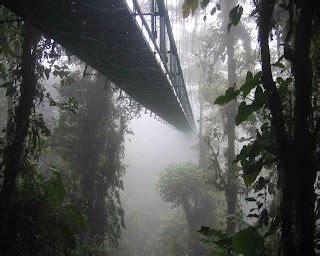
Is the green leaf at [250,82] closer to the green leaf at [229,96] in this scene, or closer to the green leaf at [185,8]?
the green leaf at [229,96]

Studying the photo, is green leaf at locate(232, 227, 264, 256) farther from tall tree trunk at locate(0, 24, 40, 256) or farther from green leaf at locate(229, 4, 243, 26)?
tall tree trunk at locate(0, 24, 40, 256)

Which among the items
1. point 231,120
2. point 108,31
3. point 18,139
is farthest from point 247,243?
point 231,120

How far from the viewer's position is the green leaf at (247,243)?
1651 mm

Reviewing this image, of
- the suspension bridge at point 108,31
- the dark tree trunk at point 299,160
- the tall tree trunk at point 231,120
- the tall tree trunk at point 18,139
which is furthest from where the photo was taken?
the tall tree trunk at point 231,120

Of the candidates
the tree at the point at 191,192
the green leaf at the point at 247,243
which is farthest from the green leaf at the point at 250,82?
the tree at the point at 191,192

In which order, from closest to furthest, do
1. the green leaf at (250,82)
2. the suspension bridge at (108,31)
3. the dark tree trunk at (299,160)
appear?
1. the dark tree trunk at (299,160)
2. the green leaf at (250,82)
3. the suspension bridge at (108,31)

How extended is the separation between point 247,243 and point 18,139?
261cm

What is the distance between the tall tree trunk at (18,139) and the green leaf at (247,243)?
7.98ft

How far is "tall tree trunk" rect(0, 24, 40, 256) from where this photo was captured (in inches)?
134

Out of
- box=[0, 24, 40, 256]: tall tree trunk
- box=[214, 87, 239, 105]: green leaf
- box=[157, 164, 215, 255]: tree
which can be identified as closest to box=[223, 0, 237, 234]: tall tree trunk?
box=[157, 164, 215, 255]: tree

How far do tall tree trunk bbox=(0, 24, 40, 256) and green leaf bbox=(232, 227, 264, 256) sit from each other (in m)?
2.43

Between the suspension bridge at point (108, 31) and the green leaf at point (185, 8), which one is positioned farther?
the suspension bridge at point (108, 31)

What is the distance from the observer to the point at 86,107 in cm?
966

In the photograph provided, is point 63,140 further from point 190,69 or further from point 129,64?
point 190,69
